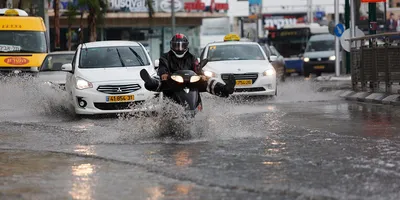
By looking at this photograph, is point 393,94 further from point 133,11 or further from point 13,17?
point 133,11

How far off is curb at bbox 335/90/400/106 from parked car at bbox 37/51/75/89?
6.91 metres

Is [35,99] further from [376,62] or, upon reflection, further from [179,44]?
[179,44]

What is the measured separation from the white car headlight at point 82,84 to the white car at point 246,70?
16.4 feet

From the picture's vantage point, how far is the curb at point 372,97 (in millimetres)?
20595

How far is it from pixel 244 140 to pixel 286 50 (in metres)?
41.0

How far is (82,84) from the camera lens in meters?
18.2

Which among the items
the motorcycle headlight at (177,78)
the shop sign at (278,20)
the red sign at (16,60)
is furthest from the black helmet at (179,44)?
the shop sign at (278,20)

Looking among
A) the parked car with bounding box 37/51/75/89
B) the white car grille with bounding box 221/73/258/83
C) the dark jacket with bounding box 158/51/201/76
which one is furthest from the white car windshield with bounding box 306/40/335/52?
the dark jacket with bounding box 158/51/201/76

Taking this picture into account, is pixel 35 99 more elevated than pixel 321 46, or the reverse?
pixel 35 99

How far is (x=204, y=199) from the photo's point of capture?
7.64 m

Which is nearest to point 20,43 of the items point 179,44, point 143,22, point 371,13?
point 371,13

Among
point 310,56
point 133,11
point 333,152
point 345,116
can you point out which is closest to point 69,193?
point 333,152

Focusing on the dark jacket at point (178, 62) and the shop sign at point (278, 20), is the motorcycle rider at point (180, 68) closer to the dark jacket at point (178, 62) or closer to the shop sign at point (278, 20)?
the dark jacket at point (178, 62)

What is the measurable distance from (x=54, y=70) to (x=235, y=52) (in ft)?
15.8
